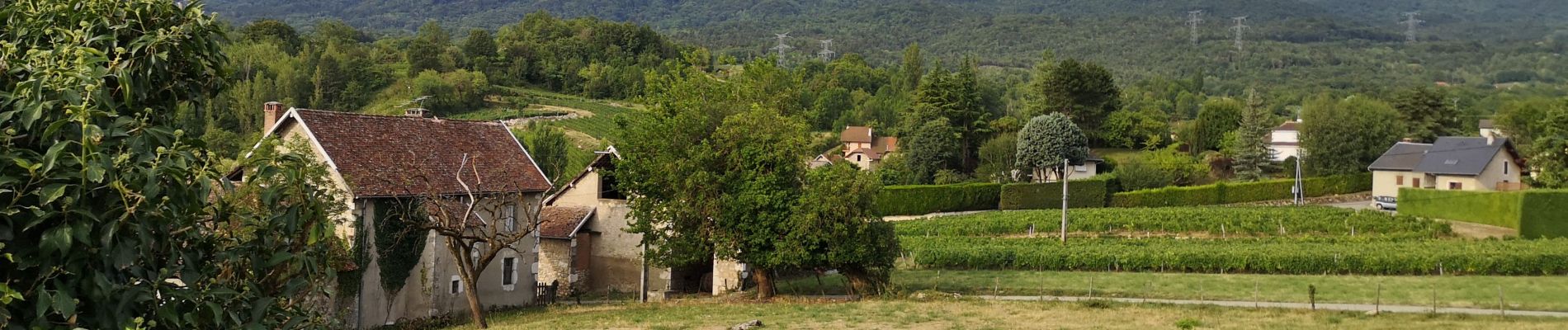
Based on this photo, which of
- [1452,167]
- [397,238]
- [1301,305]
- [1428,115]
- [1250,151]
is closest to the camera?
[397,238]

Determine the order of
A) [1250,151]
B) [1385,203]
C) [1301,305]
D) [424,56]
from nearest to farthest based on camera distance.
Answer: [1301,305] < [1385,203] < [1250,151] < [424,56]

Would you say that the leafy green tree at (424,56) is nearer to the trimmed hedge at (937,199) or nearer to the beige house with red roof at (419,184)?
the trimmed hedge at (937,199)

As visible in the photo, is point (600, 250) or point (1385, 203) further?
point (1385, 203)

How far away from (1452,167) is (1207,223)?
22394 millimetres

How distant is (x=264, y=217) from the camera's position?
8.79 meters

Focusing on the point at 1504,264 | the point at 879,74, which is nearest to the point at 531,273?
the point at 1504,264

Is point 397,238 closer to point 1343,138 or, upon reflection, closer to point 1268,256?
point 1268,256

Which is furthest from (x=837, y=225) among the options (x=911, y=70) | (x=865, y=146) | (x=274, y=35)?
(x=274, y=35)

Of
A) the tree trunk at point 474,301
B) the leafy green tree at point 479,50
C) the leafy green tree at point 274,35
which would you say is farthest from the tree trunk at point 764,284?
the leafy green tree at point 274,35

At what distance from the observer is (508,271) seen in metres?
34.1

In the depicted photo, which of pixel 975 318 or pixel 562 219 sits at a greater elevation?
pixel 562 219

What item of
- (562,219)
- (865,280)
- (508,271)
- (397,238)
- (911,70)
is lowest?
(865,280)

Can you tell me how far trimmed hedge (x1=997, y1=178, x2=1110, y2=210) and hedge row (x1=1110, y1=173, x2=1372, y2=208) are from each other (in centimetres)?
133

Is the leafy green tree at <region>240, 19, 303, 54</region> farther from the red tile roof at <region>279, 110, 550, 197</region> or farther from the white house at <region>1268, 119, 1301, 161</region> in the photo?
the red tile roof at <region>279, 110, 550, 197</region>
